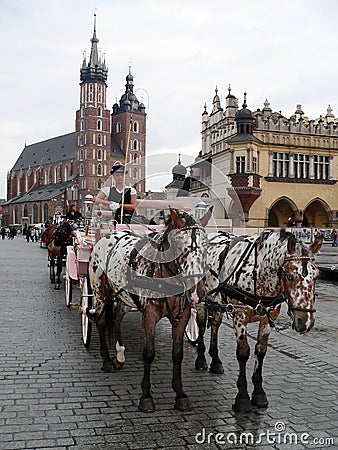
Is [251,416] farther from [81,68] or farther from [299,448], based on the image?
[81,68]

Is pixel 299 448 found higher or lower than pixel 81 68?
lower

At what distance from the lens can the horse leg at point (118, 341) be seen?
6014mm

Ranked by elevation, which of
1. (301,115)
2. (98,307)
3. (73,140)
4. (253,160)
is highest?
(73,140)

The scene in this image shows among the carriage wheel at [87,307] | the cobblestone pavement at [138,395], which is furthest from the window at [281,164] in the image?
the carriage wheel at [87,307]

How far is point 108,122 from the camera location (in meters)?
102

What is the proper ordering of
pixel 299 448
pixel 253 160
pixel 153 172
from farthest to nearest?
pixel 253 160
pixel 153 172
pixel 299 448

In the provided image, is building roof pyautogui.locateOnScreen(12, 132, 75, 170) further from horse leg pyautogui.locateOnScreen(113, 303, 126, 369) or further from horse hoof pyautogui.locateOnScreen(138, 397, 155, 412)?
horse hoof pyautogui.locateOnScreen(138, 397, 155, 412)

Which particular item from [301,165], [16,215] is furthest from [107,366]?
[16,215]

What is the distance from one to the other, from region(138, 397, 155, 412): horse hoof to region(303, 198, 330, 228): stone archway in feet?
125

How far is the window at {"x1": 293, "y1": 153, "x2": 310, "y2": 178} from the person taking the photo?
131 feet

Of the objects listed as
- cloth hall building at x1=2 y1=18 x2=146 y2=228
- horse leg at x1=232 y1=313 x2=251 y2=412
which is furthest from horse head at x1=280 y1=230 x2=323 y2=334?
cloth hall building at x1=2 y1=18 x2=146 y2=228

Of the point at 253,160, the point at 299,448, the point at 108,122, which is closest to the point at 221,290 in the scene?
the point at 299,448

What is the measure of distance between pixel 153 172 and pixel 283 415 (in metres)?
2.70

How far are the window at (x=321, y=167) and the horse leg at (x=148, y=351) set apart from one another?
37.8m
